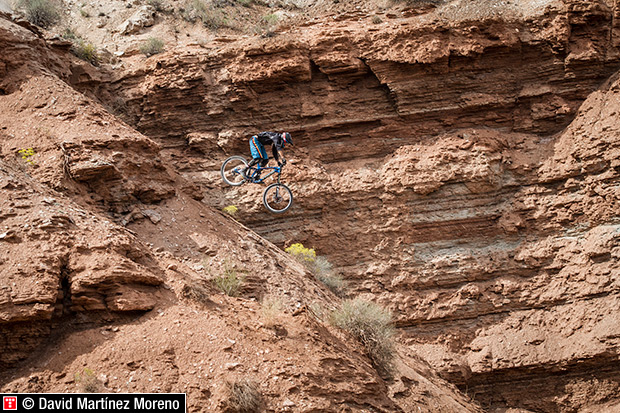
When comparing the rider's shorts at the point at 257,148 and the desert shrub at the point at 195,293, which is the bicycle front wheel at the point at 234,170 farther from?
the desert shrub at the point at 195,293

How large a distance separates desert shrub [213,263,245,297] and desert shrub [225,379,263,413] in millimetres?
2965

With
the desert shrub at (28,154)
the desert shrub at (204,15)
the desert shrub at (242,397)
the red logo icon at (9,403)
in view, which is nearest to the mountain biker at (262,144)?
the desert shrub at (28,154)

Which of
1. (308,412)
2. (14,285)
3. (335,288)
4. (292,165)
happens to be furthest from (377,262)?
(14,285)

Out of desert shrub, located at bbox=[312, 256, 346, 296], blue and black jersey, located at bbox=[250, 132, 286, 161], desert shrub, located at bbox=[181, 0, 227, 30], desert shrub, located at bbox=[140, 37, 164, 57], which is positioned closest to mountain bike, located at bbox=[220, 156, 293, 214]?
blue and black jersey, located at bbox=[250, 132, 286, 161]

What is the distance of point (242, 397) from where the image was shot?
27.3ft

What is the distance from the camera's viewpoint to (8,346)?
855 cm

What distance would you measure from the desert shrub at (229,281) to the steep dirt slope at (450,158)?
511 cm

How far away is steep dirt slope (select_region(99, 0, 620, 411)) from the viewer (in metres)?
16.0

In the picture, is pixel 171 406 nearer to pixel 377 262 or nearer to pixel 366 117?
pixel 377 262

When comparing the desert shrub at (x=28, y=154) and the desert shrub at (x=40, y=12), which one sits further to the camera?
the desert shrub at (x=40, y=12)

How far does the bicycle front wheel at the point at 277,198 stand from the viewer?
16.0m

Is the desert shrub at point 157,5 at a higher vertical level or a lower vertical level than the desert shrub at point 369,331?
higher

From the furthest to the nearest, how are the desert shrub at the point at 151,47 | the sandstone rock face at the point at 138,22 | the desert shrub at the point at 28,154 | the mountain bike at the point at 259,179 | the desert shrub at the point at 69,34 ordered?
the sandstone rock face at the point at 138,22
the desert shrub at the point at 69,34
the desert shrub at the point at 151,47
the mountain bike at the point at 259,179
the desert shrub at the point at 28,154

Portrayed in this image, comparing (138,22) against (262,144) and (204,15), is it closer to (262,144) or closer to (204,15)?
(204,15)
